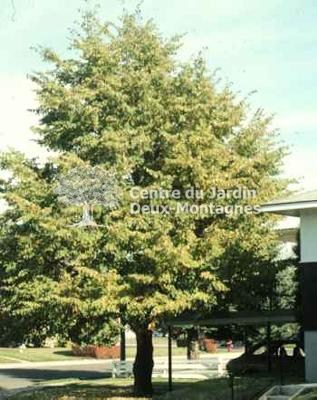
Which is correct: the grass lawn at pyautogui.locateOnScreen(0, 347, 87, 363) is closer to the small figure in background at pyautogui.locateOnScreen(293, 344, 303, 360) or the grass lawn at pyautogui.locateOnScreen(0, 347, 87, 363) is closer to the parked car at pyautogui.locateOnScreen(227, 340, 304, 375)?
the parked car at pyautogui.locateOnScreen(227, 340, 304, 375)

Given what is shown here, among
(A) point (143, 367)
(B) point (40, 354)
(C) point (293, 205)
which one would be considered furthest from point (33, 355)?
(C) point (293, 205)

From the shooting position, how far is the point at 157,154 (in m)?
22.5

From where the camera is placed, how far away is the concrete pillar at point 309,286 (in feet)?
64.9

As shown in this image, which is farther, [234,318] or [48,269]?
[48,269]

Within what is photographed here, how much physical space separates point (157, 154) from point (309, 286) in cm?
573

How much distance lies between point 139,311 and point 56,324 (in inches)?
132

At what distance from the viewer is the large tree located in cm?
2038

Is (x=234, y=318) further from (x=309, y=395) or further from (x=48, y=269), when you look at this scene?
(x=309, y=395)

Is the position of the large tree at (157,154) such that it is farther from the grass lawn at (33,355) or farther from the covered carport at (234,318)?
the grass lawn at (33,355)

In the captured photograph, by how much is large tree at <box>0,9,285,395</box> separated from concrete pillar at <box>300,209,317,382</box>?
6.16ft

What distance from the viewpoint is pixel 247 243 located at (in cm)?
2127

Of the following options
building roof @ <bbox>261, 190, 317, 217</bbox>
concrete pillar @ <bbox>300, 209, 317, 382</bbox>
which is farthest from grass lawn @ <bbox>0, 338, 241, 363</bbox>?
building roof @ <bbox>261, 190, 317, 217</bbox>

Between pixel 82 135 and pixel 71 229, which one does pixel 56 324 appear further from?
pixel 82 135

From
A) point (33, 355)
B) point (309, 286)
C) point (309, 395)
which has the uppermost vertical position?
point (309, 286)
